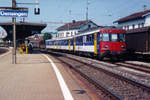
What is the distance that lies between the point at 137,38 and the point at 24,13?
34.3 feet

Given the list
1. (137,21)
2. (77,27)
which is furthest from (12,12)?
(77,27)

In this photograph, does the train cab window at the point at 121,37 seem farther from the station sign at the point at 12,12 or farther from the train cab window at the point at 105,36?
the station sign at the point at 12,12

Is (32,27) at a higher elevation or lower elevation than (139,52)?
higher

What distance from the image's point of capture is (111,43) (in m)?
17.9

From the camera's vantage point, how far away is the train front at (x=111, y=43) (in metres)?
17.6

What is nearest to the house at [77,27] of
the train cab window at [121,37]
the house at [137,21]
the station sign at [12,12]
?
the house at [137,21]

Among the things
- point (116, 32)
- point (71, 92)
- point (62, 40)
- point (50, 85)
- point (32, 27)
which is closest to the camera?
point (71, 92)

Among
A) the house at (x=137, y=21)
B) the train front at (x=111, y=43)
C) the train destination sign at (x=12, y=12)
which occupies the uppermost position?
the house at (x=137, y=21)

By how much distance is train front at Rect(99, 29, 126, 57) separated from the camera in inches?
693

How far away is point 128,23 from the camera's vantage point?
42438 millimetres

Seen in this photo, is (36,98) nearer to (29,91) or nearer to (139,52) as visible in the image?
(29,91)

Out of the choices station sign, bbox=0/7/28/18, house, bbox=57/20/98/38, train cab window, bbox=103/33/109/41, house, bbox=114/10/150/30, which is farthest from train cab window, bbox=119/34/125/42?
house, bbox=57/20/98/38

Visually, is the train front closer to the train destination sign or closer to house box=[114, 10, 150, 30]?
the train destination sign

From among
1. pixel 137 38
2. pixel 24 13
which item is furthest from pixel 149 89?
pixel 137 38
